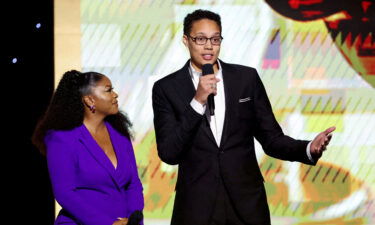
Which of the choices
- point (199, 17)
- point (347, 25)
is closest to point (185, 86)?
point (199, 17)

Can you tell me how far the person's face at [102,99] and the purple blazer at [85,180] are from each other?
0.38 feet

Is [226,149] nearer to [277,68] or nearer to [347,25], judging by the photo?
[277,68]

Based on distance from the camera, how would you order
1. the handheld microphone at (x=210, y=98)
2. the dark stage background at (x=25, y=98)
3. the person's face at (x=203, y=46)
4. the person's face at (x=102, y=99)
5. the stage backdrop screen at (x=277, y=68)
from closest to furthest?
the handheld microphone at (x=210, y=98) < the person's face at (x=203, y=46) < the person's face at (x=102, y=99) < the dark stage background at (x=25, y=98) < the stage backdrop screen at (x=277, y=68)

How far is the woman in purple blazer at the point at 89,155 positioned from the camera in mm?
2305

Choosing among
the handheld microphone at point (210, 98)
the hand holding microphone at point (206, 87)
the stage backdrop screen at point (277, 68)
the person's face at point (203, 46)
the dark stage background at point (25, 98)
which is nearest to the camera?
the hand holding microphone at point (206, 87)

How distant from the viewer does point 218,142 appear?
234 cm

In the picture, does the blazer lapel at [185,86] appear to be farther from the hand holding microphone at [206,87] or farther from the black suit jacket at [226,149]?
the hand holding microphone at [206,87]

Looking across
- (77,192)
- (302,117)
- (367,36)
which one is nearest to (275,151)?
(77,192)

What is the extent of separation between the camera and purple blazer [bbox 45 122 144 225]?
7.54 ft

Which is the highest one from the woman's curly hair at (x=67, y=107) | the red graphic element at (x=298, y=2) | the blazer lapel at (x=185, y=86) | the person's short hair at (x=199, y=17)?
the red graphic element at (x=298, y=2)

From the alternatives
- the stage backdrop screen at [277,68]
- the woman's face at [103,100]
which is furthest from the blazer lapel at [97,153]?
the stage backdrop screen at [277,68]

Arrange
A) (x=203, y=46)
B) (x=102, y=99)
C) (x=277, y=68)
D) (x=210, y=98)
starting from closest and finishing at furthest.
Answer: (x=210, y=98) → (x=203, y=46) → (x=102, y=99) → (x=277, y=68)

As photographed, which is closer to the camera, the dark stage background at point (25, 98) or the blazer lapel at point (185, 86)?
the blazer lapel at point (185, 86)

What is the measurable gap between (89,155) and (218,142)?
50cm
